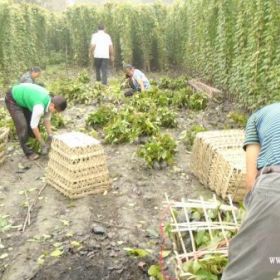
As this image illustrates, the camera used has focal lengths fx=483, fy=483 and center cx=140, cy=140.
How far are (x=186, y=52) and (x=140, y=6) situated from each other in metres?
3.77

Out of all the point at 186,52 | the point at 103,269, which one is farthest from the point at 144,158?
the point at 186,52

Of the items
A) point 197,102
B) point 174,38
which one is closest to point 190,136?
point 197,102

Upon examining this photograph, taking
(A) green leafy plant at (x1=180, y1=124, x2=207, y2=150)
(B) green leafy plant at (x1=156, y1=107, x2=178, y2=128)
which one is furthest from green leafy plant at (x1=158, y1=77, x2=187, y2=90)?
(A) green leafy plant at (x1=180, y1=124, x2=207, y2=150)

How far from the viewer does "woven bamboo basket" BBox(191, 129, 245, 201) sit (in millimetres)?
6234

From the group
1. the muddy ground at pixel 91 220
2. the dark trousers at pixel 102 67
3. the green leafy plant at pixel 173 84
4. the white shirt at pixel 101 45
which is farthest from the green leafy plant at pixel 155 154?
the white shirt at pixel 101 45

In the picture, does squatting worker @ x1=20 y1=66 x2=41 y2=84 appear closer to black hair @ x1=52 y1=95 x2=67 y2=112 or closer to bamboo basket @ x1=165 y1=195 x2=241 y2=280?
black hair @ x1=52 y1=95 x2=67 y2=112

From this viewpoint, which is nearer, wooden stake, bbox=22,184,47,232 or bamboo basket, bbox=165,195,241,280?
bamboo basket, bbox=165,195,241,280

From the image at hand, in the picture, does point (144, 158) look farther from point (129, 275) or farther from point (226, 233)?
point (226, 233)

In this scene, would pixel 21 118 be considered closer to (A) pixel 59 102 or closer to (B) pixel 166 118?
(A) pixel 59 102

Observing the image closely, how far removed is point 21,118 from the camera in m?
8.35

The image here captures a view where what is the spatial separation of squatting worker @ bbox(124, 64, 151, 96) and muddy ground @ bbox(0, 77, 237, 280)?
3503 mm

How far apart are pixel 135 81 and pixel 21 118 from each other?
4.68 metres

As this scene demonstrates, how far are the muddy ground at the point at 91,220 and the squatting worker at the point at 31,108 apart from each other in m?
0.44

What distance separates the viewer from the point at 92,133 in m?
9.91
